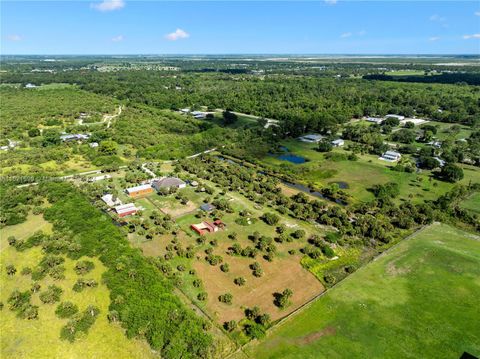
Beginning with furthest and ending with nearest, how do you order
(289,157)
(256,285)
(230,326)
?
(289,157) < (256,285) < (230,326)

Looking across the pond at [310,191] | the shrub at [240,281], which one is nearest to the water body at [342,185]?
the pond at [310,191]

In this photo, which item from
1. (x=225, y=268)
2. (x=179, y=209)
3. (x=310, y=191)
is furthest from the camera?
(x=310, y=191)

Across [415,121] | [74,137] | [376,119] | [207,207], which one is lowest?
[207,207]

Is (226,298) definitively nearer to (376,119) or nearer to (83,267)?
(83,267)

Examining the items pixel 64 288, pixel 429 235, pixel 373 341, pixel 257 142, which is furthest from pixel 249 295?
pixel 257 142

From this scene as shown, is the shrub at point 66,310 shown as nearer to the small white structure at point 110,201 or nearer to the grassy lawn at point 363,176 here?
the small white structure at point 110,201

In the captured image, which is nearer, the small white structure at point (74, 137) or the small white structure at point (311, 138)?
the small white structure at point (74, 137)

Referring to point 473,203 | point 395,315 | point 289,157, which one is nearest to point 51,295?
point 395,315
